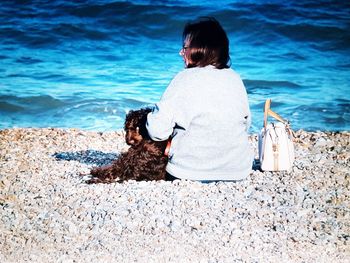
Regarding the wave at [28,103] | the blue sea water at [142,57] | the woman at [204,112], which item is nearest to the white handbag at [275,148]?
the woman at [204,112]

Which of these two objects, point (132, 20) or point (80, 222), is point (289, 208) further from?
point (132, 20)

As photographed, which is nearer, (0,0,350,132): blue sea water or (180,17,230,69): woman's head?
(180,17,230,69): woman's head

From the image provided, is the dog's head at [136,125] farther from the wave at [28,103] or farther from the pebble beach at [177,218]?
the wave at [28,103]

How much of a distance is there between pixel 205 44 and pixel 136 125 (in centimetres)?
94

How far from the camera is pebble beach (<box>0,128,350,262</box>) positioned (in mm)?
3703

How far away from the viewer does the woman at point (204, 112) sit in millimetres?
4605

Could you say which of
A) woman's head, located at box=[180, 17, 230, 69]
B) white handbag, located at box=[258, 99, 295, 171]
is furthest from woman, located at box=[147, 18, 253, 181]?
white handbag, located at box=[258, 99, 295, 171]

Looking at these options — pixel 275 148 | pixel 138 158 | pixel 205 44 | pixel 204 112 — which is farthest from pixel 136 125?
pixel 275 148

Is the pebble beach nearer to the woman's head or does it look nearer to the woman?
the woman

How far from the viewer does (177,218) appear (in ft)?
13.9

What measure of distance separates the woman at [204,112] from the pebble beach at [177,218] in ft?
0.73

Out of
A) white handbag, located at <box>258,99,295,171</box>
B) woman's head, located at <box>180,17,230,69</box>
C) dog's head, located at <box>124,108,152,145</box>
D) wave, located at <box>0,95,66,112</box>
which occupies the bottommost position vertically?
wave, located at <box>0,95,66,112</box>

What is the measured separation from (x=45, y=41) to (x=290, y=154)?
39.1ft

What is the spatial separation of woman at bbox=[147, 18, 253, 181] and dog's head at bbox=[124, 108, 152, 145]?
0.18 meters
